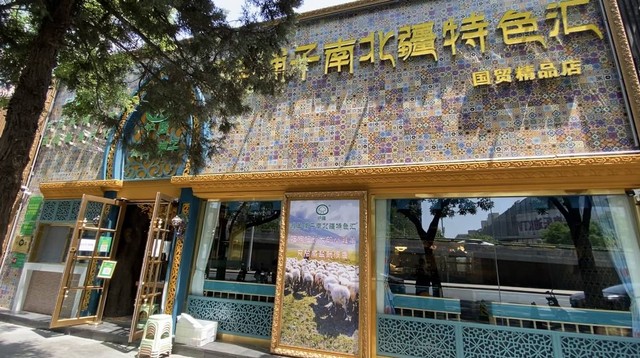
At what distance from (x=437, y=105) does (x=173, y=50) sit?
346cm

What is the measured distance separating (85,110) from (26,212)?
3732mm

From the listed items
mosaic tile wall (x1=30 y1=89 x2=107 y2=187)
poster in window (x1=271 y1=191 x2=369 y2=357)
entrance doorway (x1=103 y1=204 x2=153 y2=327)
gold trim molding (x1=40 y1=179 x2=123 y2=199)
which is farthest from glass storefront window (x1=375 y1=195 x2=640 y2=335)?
mosaic tile wall (x1=30 y1=89 x2=107 y2=187)

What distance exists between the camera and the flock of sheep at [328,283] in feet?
14.1

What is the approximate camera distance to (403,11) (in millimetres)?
5227

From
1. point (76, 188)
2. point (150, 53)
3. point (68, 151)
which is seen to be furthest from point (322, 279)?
point (68, 151)

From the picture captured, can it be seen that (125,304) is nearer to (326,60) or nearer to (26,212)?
(26,212)

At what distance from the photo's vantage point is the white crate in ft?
15.5

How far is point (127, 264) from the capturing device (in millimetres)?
7027

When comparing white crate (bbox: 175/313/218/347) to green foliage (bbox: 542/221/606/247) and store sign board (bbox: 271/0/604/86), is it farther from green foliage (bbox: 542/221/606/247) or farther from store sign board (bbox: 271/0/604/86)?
green foliage (bbox: 542/221/606/247)

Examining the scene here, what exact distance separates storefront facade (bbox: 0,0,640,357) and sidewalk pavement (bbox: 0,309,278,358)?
0.35 m

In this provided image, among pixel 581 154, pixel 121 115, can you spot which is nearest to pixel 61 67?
pixel 121 115

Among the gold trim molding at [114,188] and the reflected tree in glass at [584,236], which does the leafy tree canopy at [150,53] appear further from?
the reflected tree in glass at [584,236]

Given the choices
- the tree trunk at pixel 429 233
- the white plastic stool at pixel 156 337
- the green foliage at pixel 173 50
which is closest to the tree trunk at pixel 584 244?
the tree trunk at pixel 429 233

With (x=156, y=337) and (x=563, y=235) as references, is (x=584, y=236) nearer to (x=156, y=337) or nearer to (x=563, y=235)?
(x=563, y=235)
